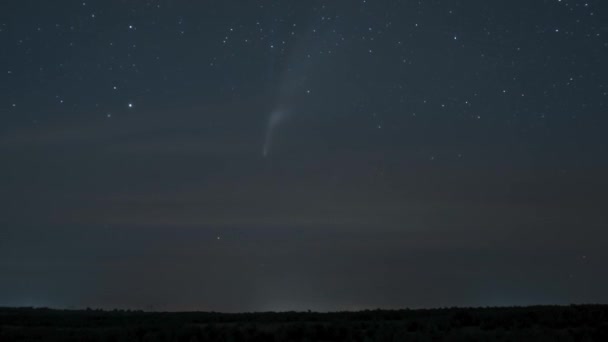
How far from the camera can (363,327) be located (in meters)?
28.6

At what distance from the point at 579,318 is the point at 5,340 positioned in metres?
20.0

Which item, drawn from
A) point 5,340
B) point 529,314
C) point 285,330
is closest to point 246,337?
point 285,330

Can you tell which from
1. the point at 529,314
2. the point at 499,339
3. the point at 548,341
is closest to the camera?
the point at 548,341

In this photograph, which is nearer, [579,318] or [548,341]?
[548,341]

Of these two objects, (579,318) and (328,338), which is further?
(579,318)

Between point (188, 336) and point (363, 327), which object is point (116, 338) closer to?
point (188, 336)

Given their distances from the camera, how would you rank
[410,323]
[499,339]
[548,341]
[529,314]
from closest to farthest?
1. [548,341]
2. [499,339]
3. [410,323]
4. [529,314]

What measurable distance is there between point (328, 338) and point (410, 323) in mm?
4387

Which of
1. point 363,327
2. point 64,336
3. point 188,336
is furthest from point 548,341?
point 64,336

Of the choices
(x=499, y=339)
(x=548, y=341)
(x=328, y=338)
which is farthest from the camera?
(x=328, y=338)

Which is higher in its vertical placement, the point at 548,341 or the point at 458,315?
the point at 458,315

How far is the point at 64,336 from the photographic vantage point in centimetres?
2656

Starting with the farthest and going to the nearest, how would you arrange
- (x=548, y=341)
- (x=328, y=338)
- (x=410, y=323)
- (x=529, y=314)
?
1. (x=529, y=314)
2. (x=410, y=323)
3. (x=328, y=338)
4. (x=548, y=341)

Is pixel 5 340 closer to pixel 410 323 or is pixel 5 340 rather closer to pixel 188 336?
pixel 188 336
